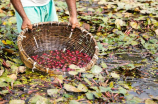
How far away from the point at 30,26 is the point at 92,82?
0.80 m

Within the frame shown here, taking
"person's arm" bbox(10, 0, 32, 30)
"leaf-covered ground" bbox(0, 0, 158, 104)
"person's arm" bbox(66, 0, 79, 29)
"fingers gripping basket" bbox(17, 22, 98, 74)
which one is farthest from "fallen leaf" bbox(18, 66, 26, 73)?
"person's arm" bbox(66, 0, 79, 29)

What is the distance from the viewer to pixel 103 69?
2086 mm

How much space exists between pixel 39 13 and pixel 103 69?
35.8 inches

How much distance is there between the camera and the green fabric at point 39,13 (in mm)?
2121

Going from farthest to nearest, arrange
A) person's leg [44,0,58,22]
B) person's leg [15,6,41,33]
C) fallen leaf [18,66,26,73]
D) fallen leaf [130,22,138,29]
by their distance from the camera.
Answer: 1. fallen leaf [130,22,138,29]
2. person's leg [44,0,58,22]
3. person's leg [15,6,41,33]
4. fallen leaf [18,66,26,73]

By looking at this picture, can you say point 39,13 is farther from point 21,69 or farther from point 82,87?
point 82,87

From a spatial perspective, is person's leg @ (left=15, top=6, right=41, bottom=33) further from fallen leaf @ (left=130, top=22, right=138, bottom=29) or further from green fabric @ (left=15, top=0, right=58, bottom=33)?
fallen leaf @ (left=130, top=22, right=138, bottom=29)

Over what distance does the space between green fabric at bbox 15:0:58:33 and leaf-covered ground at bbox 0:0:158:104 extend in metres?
0.38

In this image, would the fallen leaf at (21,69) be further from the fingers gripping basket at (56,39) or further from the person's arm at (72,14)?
the person's arm at (72,14)

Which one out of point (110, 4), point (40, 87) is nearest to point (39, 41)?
point (40, 87)

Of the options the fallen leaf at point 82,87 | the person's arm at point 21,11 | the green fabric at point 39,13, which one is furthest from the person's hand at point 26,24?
the fallen leaf at point 82,87

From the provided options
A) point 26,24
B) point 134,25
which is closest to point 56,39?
point 26,24

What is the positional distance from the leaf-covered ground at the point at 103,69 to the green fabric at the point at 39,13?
375 mm

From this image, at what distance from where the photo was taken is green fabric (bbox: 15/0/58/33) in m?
2.12
